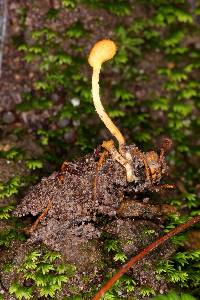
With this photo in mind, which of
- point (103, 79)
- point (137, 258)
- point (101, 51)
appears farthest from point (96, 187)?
point (103, 79)

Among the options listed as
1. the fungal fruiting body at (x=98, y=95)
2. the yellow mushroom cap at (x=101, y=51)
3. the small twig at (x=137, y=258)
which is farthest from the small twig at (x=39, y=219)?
the yellow mushroom cap at (x=101, y=51)

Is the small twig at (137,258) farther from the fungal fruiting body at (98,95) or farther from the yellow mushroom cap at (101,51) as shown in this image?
the yellow mushroom cap at (101,51)

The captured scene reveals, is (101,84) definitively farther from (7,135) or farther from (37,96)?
(7,135)

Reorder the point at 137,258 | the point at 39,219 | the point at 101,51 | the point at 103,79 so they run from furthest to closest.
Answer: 1. the point at 103,79
2. the point at 39,219
3. the point at 101,51
4. the point at 137,258

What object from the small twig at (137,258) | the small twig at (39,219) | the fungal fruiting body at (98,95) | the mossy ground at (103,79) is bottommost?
the small twig at (137,258)

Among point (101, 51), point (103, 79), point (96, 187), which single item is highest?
point (103, 79)

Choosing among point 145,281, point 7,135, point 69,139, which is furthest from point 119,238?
point 7,135

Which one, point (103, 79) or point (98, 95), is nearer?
point (98, 95)

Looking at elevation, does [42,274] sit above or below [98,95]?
below

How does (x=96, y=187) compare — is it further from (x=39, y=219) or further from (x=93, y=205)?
(x=39, y=219)

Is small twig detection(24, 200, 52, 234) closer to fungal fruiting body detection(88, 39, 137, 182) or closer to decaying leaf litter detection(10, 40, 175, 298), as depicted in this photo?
decaying leaf litter detection(10, 40, 175, 298)
